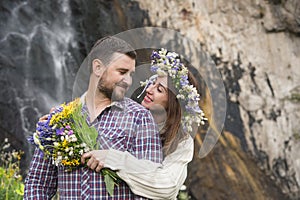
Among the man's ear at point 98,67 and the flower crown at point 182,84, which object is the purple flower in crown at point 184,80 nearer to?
the flower crown at point 182,84

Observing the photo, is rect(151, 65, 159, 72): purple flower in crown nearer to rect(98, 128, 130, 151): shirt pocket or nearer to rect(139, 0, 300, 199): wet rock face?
rect(98, 128, 130, 151): shirt pocket

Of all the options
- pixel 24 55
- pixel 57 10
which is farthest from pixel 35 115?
pixel 57 10

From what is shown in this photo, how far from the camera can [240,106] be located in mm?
6777

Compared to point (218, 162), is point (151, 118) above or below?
above

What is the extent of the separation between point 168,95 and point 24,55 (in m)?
4.98

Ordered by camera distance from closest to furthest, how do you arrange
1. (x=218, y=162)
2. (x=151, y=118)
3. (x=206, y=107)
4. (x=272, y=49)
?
(x=151, y=118) < (x=206, y=107) < (x=218, y=162) < (x=272, y=49)

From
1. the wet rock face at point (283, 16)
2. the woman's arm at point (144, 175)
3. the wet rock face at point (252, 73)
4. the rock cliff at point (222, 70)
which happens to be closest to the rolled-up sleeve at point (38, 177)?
the woman's arm at point (144, 175)

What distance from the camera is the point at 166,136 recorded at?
223cm

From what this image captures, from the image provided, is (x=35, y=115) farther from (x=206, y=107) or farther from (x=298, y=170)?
(x=206, y=107)

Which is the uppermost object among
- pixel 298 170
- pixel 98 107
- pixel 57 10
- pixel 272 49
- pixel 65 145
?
pixel 57 10

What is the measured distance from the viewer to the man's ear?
7.21 ft

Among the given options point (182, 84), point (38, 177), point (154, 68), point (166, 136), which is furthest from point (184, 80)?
point (38, 177)

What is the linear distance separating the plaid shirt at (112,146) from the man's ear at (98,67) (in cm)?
13

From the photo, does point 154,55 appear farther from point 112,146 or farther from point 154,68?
point 112,146
